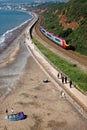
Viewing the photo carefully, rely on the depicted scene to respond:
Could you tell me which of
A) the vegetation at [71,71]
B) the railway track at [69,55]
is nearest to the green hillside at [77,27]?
the railway track at [69,55]

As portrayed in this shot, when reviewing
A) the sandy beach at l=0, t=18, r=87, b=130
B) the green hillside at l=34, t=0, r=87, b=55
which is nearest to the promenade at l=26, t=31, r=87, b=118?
the sandy beach at l=0, t=18, r=87, b=130

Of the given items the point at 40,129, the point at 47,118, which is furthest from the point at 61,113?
the point at 40,129

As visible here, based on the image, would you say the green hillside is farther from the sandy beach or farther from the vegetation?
the sandy beach

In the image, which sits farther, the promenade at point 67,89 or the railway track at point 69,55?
the railway track at point 69,55

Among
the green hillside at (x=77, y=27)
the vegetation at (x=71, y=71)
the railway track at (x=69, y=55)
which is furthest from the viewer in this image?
the green hillside at (x=77, y=27)

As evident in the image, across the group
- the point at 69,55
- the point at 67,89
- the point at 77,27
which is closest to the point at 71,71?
the point at 67,89

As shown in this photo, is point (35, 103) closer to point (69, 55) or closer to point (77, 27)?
point (69, 55)

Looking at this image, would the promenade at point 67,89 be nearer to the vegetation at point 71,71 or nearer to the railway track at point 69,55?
the vegetation at point 71,71

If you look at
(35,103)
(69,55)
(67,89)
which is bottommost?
(69,55)
